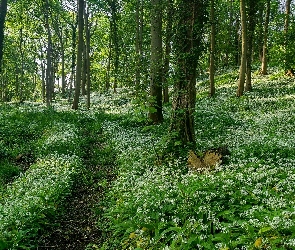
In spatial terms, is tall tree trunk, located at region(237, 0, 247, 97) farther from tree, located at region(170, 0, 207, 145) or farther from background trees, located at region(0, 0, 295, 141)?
tree, located at region(170, 0, 207, 145)

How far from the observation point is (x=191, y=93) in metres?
12.1

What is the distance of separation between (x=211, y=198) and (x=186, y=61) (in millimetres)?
5812

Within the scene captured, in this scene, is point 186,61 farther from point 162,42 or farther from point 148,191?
point 162,42

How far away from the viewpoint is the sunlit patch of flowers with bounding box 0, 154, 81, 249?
7512 millimetres

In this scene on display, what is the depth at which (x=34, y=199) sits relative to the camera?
29.0 ft

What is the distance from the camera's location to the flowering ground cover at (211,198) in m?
6.15

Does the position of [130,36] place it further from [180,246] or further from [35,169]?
[180,246]

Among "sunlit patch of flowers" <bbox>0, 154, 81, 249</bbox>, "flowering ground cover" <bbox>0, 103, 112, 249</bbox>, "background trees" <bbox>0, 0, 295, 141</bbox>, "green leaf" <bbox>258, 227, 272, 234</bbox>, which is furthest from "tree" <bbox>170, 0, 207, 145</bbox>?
"green leaf" <bbox>258, 227, 272, 234</bbox>

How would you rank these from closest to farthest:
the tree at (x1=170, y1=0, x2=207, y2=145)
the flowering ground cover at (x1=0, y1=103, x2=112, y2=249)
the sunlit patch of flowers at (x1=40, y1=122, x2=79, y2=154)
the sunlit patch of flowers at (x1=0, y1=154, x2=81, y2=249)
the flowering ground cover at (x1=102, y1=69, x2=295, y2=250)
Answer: the flowering ground cover at (x1=102, y1=69, x2=295, y2=250), the sunlit patch of flowers at (x1=0, y1=154, x2=81, y2=249), the flowering ground cover at (x1=0, y1=103, x2=112, y2=249), the tree at (x1=170, y1=0, x2=207, y2=145), the sunlit patch of flowers at (x1=40, y1=122, x2=79, y2=154)

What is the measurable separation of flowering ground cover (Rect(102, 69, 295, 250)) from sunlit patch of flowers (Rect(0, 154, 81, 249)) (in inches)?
67.1

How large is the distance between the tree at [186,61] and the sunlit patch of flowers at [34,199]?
418cm

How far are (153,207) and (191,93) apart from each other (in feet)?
17.9

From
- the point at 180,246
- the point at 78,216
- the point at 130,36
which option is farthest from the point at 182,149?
the point at 130,36

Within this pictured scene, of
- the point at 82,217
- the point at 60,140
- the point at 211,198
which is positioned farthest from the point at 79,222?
the point at 60,140
